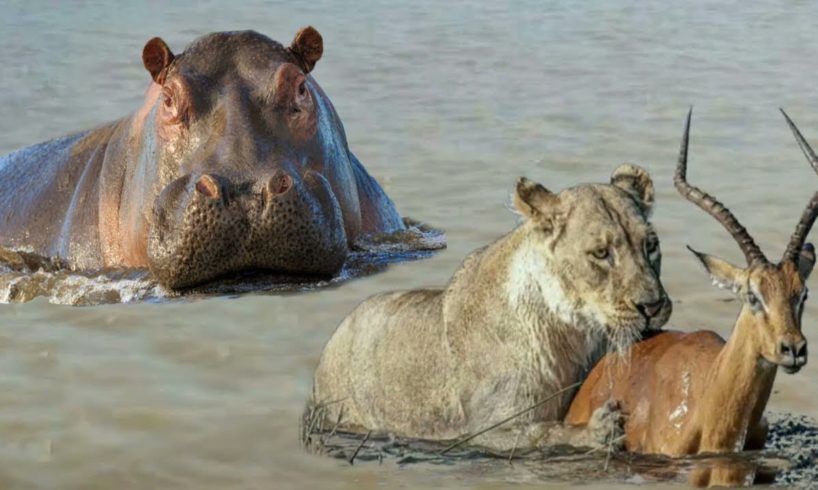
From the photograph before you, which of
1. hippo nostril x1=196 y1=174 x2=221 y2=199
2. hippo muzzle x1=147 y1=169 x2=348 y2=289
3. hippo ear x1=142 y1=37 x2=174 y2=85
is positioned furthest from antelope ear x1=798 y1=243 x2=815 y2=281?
hippo ear x1=142 y1=37 x2=174 y2=85

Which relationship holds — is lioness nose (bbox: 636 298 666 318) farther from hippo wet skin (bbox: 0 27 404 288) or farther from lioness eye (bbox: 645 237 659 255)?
hippo wet skin (bbox: 0 27 404 288)

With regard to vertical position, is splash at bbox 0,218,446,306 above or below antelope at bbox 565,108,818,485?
below

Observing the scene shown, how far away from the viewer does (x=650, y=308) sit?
6.79m

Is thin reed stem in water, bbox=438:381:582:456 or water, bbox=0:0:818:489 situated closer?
thin reed stem in water, bbox=438:381:582:456

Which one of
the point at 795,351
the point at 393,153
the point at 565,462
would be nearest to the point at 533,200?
→ the point at 565,462

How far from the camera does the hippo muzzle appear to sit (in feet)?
32.1

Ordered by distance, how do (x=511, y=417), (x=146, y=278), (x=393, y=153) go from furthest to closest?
1. (x=393, y=153)
2. (x=146, y=278)
3. (x=511, y=417)

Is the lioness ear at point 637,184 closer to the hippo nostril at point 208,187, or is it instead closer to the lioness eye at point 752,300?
the lioness eye at point 752,300

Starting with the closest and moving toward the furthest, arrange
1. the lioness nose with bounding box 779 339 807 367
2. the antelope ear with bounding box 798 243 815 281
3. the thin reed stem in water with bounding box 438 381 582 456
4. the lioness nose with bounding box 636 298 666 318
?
the lioness nose with bounding box 779 339 807 367 → the antelope ear with bounding box 798 243 815 281 → the lioness nose with bounding box 636 298 666 318 → the thin reed stem in water with bounding box 438 381 582 456

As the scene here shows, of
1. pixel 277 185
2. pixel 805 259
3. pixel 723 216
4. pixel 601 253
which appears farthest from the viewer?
pixel 277 185

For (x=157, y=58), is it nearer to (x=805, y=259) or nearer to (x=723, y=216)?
(x=723, y=216)

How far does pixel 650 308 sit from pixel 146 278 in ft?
13.5

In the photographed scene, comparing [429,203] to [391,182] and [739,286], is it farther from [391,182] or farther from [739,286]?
[739,286]

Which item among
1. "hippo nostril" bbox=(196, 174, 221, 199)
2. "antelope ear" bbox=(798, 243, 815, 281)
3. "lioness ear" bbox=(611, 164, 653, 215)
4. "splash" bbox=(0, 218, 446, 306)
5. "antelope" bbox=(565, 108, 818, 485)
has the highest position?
"lioness ear" bbox=(611, 164, 653, 215)
